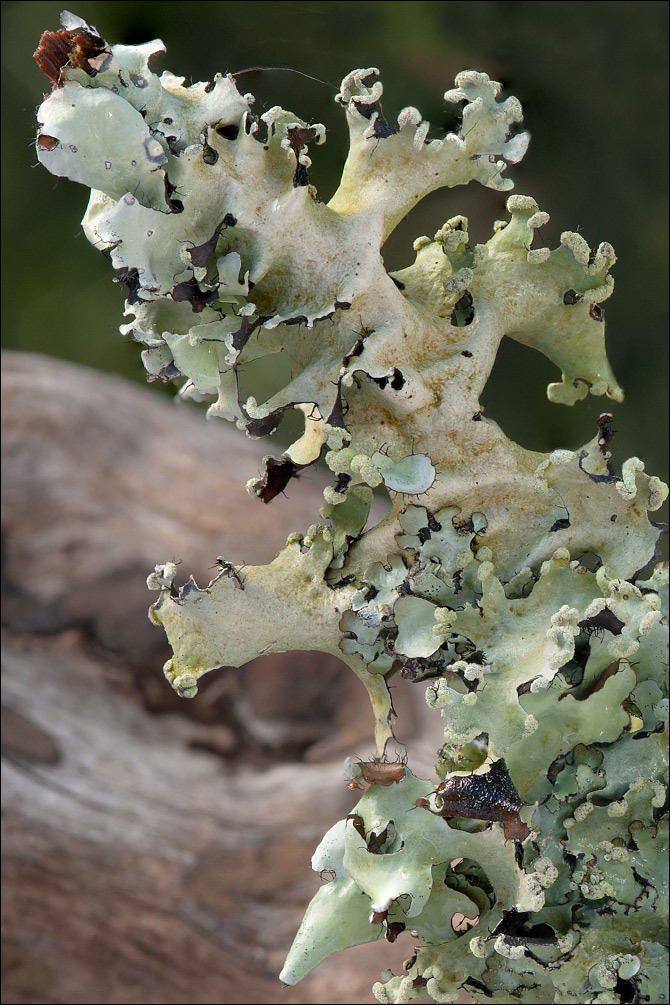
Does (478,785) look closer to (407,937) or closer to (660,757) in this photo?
(660,757)

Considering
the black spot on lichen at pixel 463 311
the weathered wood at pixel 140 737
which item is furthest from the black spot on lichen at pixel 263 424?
the weathered wood at pixel 140 737

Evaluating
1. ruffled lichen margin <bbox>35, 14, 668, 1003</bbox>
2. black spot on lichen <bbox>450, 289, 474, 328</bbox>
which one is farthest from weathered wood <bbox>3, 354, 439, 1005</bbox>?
black spot on lichen <bbox>450, 289, 474, 328</bbox>

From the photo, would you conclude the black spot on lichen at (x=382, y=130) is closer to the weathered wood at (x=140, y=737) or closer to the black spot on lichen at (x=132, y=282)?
the black spot on lichen at (x=132, y=282)

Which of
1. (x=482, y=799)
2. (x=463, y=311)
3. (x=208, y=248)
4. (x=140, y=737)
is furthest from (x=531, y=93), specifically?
(x=140, y=737)

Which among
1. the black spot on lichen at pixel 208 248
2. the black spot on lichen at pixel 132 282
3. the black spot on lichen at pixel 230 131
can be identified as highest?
the black spot on lichen at pixel 230 131

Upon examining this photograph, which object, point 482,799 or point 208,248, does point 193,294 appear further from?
point 482,799

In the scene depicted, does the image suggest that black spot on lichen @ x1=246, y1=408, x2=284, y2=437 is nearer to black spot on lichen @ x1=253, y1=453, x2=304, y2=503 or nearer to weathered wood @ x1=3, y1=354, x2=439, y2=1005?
black spot on lichen @ x1=253, y1=453, x2=304, y2=503

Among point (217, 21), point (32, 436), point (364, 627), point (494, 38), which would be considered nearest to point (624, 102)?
point (494, 38)
